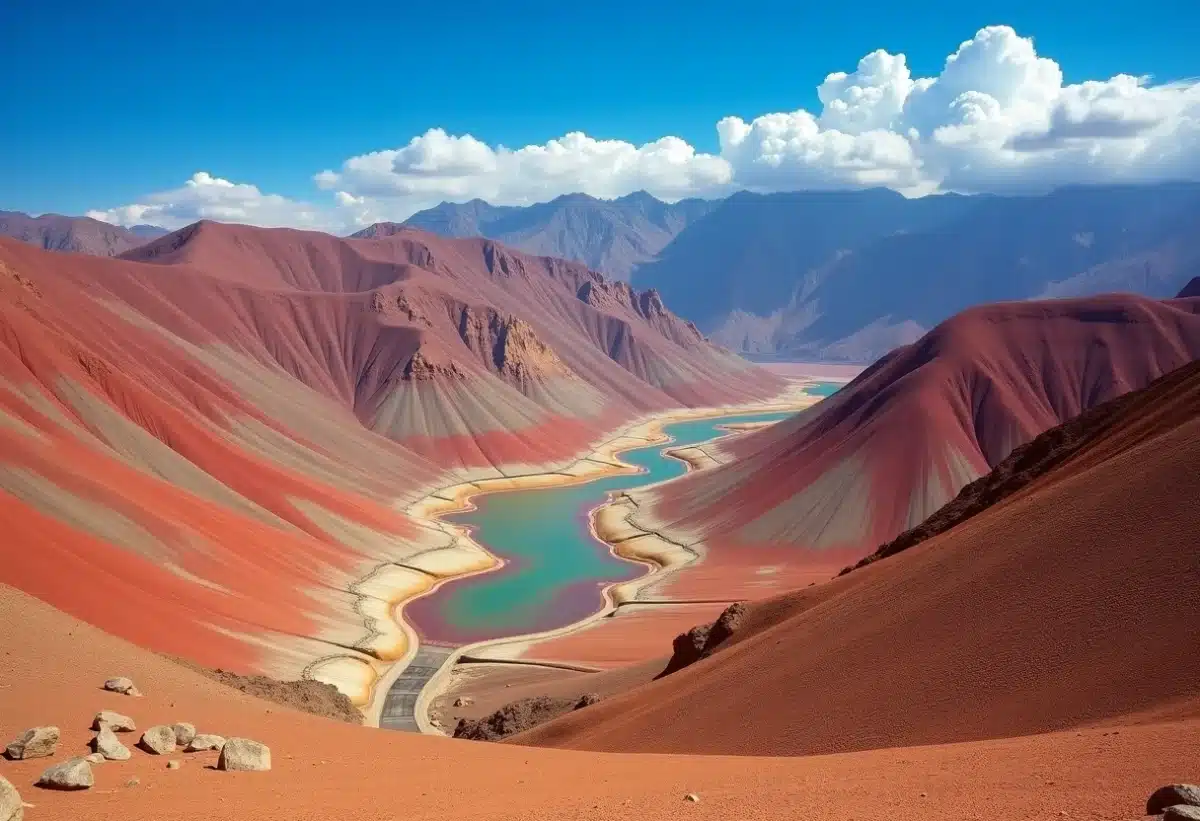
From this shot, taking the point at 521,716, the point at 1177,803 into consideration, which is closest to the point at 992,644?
the point at 1177,803

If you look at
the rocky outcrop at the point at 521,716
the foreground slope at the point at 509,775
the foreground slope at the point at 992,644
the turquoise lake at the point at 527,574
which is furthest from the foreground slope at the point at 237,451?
the foreground slope at the point at 992,644

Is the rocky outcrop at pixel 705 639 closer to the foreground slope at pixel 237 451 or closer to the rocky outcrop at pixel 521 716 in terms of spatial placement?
the rocky outcrop at pixel 521 716

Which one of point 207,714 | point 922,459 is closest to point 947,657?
point 207,714

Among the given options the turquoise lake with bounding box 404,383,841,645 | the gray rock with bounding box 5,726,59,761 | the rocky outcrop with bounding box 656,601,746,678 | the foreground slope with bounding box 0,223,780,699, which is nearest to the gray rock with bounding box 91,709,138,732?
the gray rock with bounding box 5,726,59,761

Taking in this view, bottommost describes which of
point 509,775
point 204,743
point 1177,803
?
point 509,775

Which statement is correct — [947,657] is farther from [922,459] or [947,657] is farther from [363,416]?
[363,416]

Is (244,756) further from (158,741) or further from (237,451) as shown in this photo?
(237,451)
